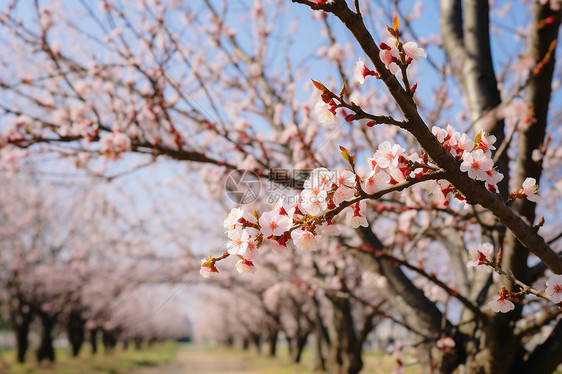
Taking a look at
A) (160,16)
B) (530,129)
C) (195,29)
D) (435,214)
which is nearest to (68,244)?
(195,29)

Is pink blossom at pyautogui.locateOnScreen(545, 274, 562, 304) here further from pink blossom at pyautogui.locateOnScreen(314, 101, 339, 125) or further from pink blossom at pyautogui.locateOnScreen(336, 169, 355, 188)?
pink blossom at pyautogui.locateOnScreen(314, 101, 339, 125)

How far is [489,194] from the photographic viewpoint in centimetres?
134

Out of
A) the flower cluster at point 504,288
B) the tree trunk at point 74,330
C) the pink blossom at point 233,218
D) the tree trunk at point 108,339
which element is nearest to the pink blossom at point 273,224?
the pink blossom at point 233,218

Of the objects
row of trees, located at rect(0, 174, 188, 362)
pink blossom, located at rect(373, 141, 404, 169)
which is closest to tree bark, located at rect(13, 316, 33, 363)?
row of trees, located at rect(0, 174, 188, 362)

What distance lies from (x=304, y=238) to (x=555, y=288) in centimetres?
107

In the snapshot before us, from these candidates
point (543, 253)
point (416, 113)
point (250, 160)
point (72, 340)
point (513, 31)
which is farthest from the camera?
point (72, 340)

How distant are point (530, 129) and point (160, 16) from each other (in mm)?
4070

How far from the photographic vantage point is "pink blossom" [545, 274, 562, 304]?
1.55 m

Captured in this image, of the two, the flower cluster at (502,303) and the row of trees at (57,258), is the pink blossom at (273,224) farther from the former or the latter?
the row of trees at (57,258)

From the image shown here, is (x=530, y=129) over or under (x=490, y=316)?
over

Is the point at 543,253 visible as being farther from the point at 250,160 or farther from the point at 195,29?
the point at 195,29

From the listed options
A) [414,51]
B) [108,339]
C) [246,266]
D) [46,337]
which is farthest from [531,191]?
[108,339]

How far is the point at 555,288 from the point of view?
1560 mm

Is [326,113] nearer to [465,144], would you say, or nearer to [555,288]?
[465,144]
